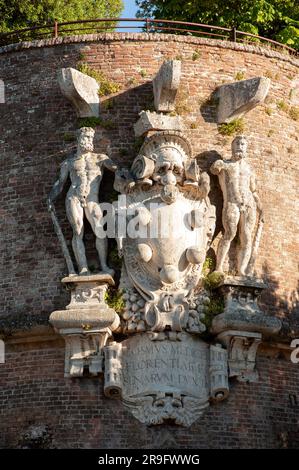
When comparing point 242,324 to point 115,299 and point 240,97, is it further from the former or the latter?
point 240,97

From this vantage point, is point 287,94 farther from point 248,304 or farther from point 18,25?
point 18,25

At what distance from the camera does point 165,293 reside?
1836 cm

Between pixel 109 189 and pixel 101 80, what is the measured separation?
2080mm

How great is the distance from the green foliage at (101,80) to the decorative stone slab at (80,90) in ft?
0.38

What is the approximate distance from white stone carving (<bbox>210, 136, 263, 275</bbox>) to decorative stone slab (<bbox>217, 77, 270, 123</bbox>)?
0.65 m

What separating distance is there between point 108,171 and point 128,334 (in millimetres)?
2916

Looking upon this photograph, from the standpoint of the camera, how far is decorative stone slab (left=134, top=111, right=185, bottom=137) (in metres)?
19.5

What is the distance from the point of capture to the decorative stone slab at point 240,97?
19938mm

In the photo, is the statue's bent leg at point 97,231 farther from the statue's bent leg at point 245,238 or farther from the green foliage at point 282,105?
the green foliage at point 282,105

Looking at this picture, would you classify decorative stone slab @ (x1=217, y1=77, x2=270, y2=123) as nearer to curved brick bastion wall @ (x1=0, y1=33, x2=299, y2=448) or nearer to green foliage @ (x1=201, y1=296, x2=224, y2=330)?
curved brick bastion wall @ (x1=0, y1=33, x2=299, y2=448)

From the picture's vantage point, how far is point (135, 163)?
19250 mm
